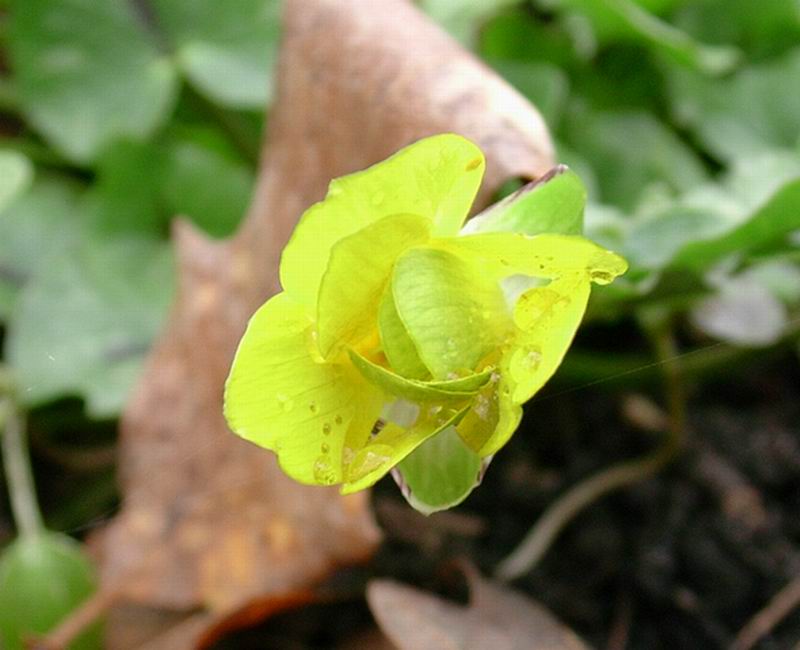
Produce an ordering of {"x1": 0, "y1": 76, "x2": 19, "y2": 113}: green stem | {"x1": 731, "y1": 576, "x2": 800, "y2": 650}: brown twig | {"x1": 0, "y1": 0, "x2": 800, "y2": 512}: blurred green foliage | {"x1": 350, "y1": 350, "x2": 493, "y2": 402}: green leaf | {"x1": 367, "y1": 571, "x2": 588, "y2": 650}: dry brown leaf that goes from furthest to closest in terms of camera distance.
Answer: {"x1": 0, "y1": 76, "x2": 19, "y2": 113}: green stem < {"x1": 0, "y1": 0, "x2": 800, "y2": 512}: blurred green foliage < {"x1": 731, "y1": 576, "x2": 800, "y2": 650}: brown twig < {"x1": 367, "y1": 571, "x2": 588, "y2": 650}: dry brown leaf < {"x1": 350, "y1": 350, "x2": 493, "y2": 402}: green leaf

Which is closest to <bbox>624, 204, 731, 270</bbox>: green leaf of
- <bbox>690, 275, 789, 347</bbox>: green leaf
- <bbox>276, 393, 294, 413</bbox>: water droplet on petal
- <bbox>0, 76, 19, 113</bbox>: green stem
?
<bbox>690, 275, 789, 347</bbox>: green leaf

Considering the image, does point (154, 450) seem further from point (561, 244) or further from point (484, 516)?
point (561, 244)

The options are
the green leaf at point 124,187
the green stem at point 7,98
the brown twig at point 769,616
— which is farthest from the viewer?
the green stem at point 7,98

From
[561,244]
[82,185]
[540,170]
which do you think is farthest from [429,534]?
[82,185]

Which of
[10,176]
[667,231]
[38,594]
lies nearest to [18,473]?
[38,594]

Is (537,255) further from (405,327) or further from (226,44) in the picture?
(226,44)

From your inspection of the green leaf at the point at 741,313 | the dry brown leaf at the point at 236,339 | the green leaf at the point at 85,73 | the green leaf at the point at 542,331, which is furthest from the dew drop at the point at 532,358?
the green leaf at the point at 85,73

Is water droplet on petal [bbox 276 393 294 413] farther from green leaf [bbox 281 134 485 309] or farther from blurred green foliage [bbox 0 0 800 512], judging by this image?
blurred green foliage [bbox 0 0 800 512]

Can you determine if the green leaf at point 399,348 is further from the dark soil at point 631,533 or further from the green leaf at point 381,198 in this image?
the dark soil at point 631,533
